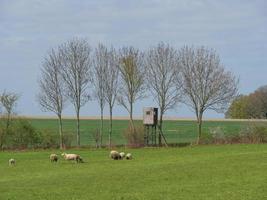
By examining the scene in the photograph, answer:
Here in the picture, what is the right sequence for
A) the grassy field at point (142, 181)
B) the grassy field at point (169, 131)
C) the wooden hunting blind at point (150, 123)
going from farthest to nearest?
the grassy field at point (169, 131)
the wooden hunting blind at point (150, 123)
the grassy field at point (142, 181)

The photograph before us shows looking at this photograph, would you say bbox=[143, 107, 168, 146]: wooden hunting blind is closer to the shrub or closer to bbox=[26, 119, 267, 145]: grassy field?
bbox=[26, 119, 267, 145]: grassy field

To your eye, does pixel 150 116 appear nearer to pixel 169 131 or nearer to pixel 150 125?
pixel 150 125

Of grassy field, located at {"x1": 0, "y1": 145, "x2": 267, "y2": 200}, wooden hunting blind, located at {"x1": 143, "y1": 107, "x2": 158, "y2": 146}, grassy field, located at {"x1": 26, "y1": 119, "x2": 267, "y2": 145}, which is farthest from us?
grassy field, located at {"x1": 26, "y1": 119, "x2": 267, "y2": 145}

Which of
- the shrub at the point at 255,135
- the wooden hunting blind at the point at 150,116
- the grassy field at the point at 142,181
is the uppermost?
the wooden hunting blind at the point at 150,116

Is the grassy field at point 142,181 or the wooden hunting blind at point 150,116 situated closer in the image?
the grassy field at point 142,181

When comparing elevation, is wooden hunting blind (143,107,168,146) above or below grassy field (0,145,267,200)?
above

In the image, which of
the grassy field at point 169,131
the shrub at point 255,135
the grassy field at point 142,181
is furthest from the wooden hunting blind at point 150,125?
the grassy field at point 142,181

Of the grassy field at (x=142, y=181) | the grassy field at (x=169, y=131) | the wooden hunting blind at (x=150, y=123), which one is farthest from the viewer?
the grassy field at (x=169, y=131)

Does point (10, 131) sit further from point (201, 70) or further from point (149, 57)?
point (201, 70)

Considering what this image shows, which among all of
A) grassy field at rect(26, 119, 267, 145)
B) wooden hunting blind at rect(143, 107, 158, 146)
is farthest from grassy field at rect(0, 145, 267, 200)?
grassy field at rect(26, 119, 267, 145)

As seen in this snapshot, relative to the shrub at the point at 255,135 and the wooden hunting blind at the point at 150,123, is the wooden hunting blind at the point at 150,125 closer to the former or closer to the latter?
the wooden hunting blind at the point at 150,123

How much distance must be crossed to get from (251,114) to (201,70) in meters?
53.7

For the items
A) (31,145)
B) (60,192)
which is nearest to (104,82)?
(31,145)

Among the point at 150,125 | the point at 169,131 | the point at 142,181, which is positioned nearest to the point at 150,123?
the point at 150,125
